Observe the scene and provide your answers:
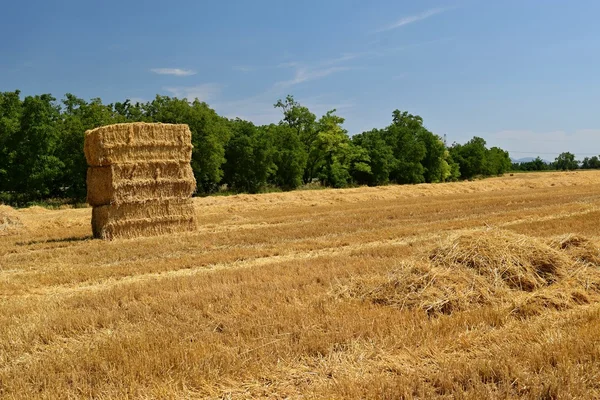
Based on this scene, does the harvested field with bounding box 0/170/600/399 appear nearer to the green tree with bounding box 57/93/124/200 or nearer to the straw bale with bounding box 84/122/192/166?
the straw bale with bounding box 84/122/192/166

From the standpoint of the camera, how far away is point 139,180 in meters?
18.0

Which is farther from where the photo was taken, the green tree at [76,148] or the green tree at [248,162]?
the green tree at [248,162]

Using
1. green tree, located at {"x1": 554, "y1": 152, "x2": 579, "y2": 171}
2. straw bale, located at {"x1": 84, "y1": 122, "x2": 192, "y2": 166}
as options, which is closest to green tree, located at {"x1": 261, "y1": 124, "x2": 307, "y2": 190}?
straw bale, located at {"x1": 84, "y1": 122, "x2": 192, "y2": 166}

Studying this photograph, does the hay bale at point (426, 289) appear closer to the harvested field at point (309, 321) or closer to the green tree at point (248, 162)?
the harvested field at point (309, 321)

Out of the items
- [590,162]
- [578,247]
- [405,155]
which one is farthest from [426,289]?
[590,162]

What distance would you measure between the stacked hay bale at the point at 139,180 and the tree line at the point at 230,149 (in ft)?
72.8

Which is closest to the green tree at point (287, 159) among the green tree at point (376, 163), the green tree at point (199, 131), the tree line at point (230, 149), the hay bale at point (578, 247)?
the tree line at point (230, 149)

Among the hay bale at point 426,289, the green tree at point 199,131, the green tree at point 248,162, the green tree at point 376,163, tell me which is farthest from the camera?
the green tree at point 376,163

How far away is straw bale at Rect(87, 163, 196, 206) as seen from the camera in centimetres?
1739

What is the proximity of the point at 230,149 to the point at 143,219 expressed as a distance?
35.3 metres

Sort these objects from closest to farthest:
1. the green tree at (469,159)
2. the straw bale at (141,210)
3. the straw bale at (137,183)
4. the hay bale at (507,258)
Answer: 1. the hay bale at (507,258)
2. the straw bale at (141,210)
3. the straw bale at (137,183)
4. the green tree at (469,159)

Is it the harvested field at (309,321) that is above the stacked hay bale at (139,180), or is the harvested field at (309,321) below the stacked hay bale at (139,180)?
below

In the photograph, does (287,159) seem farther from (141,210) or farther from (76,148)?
(141,210)

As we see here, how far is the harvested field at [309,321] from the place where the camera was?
4832 millimetres
